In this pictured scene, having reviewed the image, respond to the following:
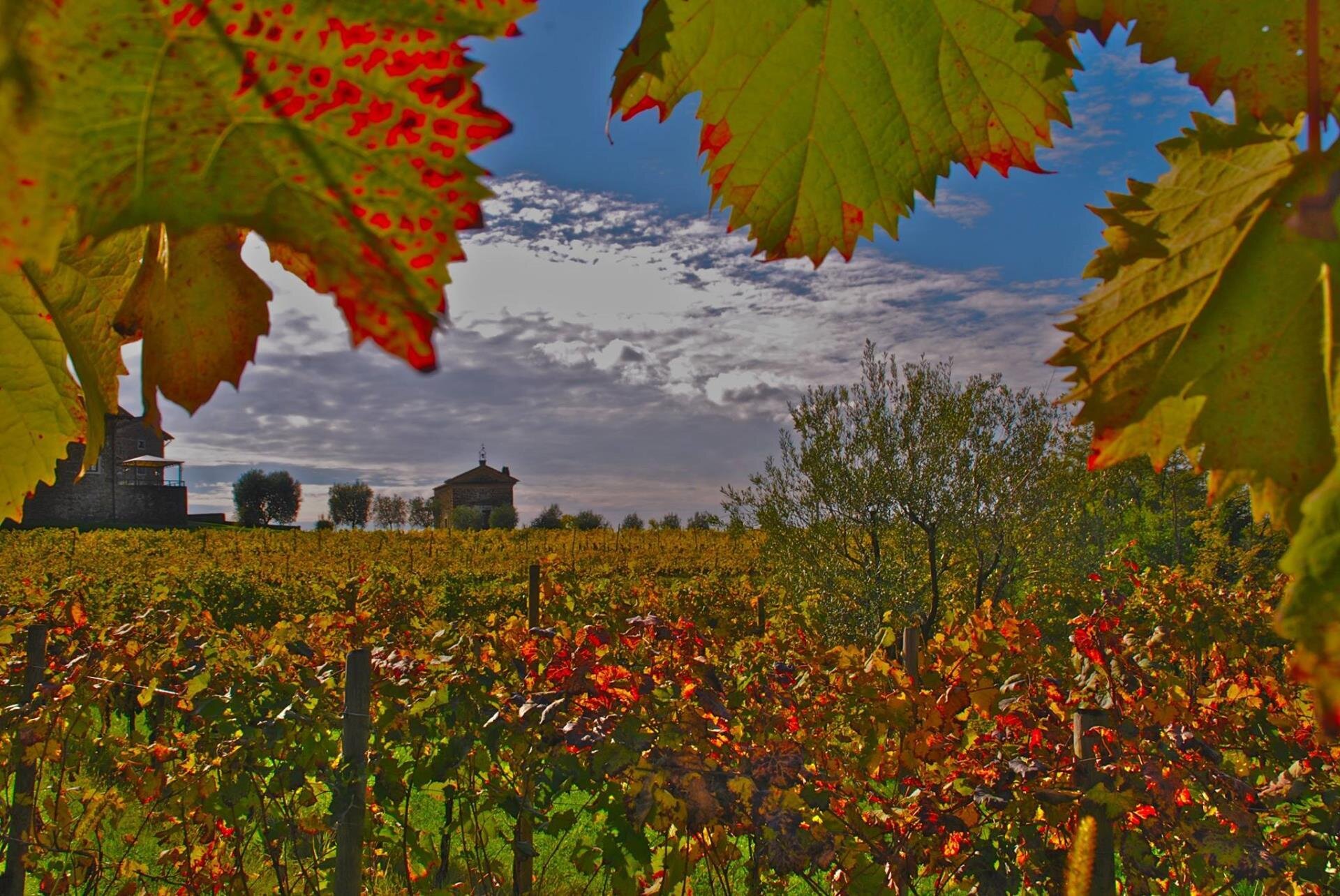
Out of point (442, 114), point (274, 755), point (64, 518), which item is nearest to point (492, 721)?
point (274, 755)

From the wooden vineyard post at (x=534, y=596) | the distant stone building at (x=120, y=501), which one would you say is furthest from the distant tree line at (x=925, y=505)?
the distant stone building at (x=120, y=501)

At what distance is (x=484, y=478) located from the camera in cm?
5262

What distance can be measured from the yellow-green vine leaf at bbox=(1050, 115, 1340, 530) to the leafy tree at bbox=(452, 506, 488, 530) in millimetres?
46023

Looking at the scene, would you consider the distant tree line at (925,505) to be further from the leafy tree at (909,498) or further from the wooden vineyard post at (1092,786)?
the wooden vineyard post at (1092,786)

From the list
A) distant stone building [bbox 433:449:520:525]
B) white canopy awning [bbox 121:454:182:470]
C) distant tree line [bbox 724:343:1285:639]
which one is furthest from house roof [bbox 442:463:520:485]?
distant tree line [bbox 724:343:1285:639]

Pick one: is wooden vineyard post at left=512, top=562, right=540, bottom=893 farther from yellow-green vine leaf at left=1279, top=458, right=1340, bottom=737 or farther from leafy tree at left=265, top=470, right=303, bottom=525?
leafy tree at left=265, top=470, right=303, bottom=525

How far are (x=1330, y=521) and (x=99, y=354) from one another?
420 millimetres

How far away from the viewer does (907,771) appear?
3.59m

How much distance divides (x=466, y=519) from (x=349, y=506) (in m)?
13.5

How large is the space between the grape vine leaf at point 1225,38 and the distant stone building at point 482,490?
51.8 meters

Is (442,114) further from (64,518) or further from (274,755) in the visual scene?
(64,518)

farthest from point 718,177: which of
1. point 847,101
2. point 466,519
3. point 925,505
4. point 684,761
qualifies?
point 466,519

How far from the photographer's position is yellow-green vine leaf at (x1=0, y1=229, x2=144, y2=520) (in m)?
0.38

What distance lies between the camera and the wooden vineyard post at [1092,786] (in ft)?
8.48
